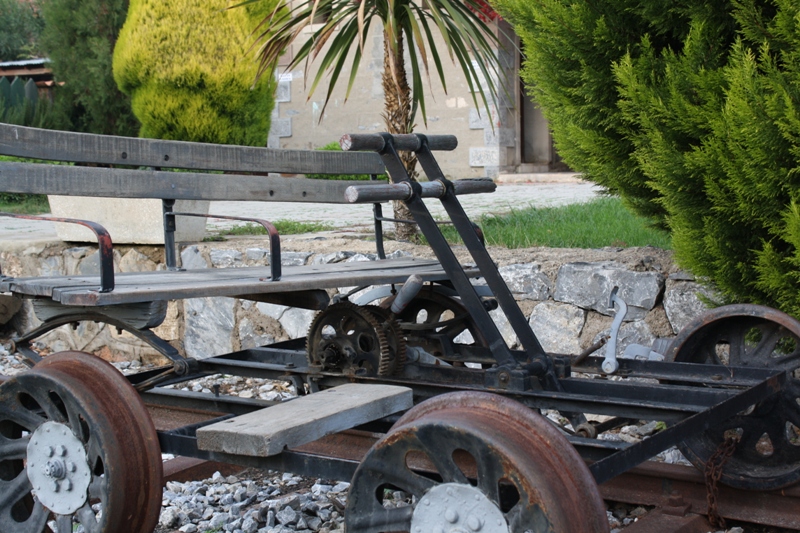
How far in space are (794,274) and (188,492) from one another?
2514mm

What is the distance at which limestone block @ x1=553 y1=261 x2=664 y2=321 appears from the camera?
4305 mm

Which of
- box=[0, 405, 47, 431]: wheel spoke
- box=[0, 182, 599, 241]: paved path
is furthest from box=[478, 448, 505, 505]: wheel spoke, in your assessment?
box=[0, 182, 599, 241]: paved path

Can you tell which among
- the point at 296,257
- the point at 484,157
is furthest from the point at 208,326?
the point at 484,157

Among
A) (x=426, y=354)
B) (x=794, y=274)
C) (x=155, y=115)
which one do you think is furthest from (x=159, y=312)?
(x=155, y=115)

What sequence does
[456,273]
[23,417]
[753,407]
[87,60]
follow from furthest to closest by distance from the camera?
[87,60], [753,407], [456,273], [23,417]

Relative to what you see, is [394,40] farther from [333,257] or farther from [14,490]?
[14,490]

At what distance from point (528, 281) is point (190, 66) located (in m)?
3.69

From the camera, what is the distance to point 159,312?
295 centimetres

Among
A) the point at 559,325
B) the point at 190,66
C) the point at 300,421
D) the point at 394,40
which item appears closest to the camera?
the point at 300,421

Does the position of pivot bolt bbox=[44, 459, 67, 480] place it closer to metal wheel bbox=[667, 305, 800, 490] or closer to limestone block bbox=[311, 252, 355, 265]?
metal wheel bbox=[667, 305, 800, 490]

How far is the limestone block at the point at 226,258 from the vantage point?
5.66 metres

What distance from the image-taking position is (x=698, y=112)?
11.3ft

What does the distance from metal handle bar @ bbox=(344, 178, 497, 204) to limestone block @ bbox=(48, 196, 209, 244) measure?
3.00 meters

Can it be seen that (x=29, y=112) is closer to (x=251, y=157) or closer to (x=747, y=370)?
(x=251, y=157)
